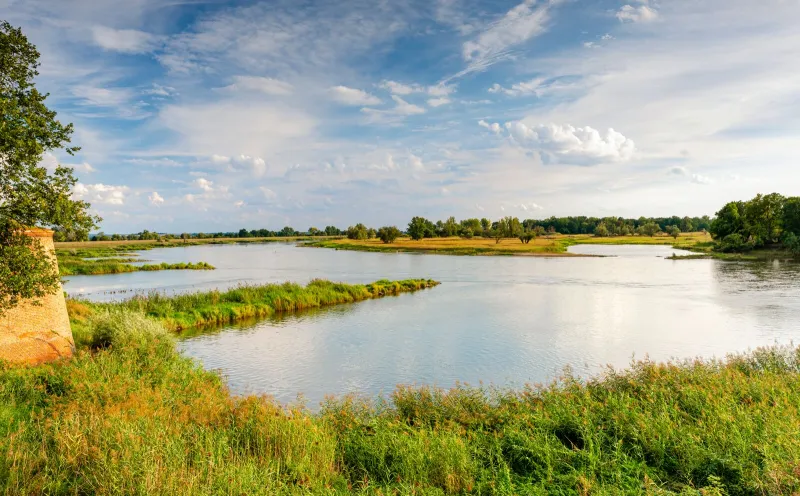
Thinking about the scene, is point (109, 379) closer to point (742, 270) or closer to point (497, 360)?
point (497, 360)

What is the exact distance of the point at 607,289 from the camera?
137 ft

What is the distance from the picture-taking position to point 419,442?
7.96m

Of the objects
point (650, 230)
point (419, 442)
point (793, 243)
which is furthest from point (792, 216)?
point (650, 230)

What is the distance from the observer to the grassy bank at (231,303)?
1067 inches

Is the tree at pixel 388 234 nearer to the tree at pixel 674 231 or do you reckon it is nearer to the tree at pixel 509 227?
the tree at pixel 509 227

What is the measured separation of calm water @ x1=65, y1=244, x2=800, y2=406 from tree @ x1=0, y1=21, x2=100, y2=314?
743cm

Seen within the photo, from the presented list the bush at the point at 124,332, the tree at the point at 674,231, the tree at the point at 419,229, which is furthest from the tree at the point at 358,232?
the bush at the point at 124,332

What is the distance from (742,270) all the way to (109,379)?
64681 millimetres

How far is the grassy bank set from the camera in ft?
88.9

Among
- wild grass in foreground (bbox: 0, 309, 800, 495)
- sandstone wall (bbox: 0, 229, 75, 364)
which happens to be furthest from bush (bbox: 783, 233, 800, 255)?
sandstone wall (bbox: 0, 229, 75, 364)

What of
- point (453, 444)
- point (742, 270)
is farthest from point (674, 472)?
point (742, 270)

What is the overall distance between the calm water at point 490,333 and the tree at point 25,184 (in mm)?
7432

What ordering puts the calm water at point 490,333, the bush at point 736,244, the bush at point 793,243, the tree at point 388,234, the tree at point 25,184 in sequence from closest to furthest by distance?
the tree at point 25,184 < the calm water at point 490,333 < the bush at point 793,243 < the bush at point 736,244 < the tree at point 388,234

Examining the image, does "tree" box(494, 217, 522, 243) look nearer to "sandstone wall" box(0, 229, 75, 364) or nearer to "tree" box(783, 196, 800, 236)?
"tree" box(783, 196, 800, 236)
